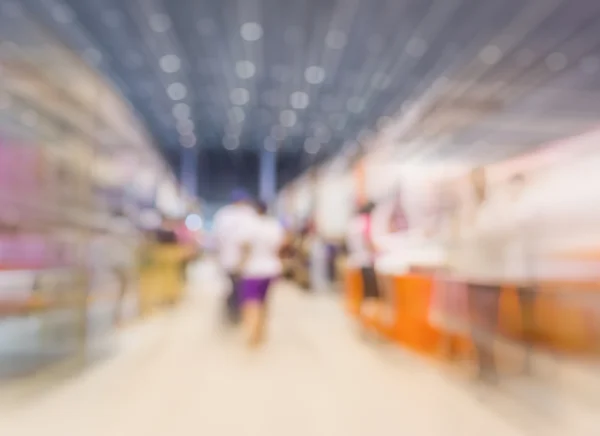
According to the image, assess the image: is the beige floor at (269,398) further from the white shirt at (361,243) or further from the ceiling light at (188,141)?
the ceiling light at (188,141)

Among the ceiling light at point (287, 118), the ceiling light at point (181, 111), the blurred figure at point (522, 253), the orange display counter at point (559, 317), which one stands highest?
the ceiling light at point (181, 111)

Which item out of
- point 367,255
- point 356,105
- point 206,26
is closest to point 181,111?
point 356,105

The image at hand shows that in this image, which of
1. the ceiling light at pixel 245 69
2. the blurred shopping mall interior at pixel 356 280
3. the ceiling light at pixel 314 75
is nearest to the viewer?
the blurred shopping mall interior at pixel 356 280

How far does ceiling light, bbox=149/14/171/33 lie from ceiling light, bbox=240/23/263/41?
1116 mm

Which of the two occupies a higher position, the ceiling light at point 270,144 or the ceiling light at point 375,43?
the ceiling light at point 270,144

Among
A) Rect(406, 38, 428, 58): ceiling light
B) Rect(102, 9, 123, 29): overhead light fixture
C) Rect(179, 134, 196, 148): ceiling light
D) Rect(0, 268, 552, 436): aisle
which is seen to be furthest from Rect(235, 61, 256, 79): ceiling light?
Rect(179, 134, 196, 148): ceiling light

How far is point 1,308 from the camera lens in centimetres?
342

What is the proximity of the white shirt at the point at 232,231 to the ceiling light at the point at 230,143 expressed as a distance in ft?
53.1

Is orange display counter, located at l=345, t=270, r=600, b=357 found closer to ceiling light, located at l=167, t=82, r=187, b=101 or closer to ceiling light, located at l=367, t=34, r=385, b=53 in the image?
ceiling light, located at l=367, t=34, r=385, b=53

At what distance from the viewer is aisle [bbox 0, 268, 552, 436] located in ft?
8.73

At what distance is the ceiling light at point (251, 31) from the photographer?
9.63 meters

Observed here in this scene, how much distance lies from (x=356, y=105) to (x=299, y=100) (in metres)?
1.37

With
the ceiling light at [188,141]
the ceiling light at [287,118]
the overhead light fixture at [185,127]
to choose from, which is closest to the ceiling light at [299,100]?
the ceiling light at [287,118]

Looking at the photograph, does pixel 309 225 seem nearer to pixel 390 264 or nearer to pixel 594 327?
pixel 390 264
